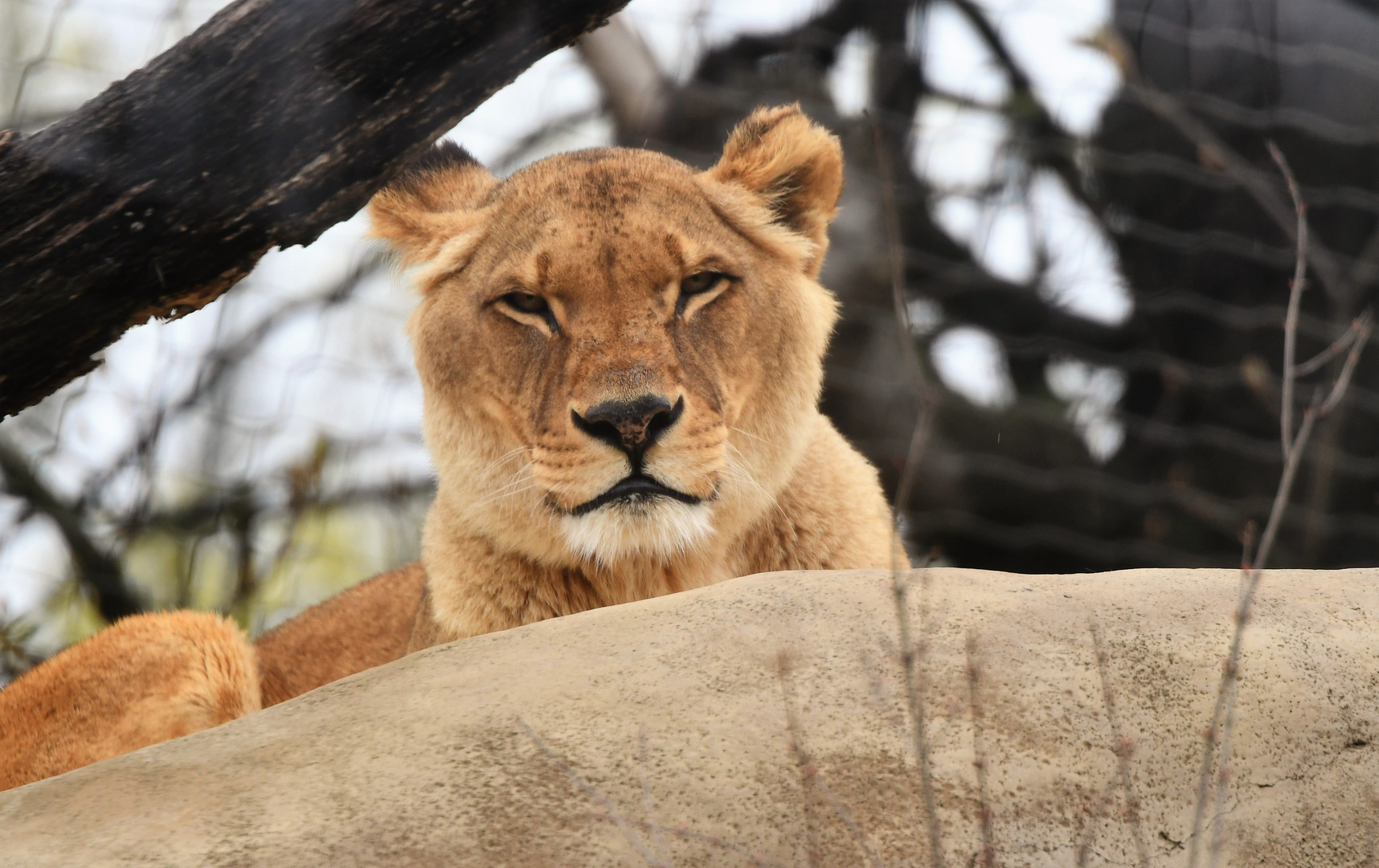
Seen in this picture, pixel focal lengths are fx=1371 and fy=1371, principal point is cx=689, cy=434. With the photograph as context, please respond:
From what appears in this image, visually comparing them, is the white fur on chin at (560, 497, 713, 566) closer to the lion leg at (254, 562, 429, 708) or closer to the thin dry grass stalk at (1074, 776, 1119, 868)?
the lion leg at (254, 562, 429, 708)

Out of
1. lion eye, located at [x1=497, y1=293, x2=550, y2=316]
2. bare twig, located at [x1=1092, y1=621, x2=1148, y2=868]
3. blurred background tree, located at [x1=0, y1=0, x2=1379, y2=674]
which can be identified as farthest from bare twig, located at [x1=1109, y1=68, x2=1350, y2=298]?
bare twig, located at [x1=1092, y1=621, x2=1148, y2=868]

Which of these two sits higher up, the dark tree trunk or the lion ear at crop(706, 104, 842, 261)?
the dark tree trunk

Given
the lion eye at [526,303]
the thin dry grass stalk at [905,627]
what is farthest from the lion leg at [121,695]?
the thin dry grass stalk at [905,627]

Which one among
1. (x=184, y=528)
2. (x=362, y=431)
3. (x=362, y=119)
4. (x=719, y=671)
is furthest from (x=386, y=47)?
(x=184, y=528)

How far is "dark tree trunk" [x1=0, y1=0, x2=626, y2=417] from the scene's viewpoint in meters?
1.78

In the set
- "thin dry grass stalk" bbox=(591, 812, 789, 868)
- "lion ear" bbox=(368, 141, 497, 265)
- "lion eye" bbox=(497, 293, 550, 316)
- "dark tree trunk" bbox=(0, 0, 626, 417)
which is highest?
"dark tree trunk" bbox=(0, 0, 626, 417)

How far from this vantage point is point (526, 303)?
2.30 metres

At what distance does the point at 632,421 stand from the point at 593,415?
0.06 m

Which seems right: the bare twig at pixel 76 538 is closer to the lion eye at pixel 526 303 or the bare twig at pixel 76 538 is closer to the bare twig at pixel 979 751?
the lion eye at pixel 526 303

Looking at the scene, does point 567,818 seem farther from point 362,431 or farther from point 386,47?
point 362,431

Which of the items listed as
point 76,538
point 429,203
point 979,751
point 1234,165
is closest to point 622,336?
point 429,203

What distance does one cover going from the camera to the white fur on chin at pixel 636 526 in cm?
209

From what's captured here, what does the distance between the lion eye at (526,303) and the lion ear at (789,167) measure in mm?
459

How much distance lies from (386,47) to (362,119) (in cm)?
10
